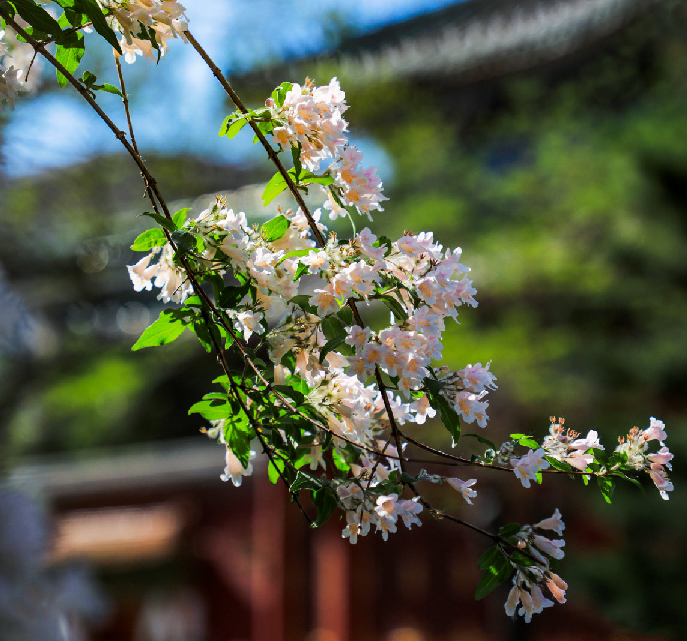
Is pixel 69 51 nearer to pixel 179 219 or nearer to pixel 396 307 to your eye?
pixel 179 219

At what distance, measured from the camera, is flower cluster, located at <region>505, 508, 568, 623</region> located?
1.74 feet

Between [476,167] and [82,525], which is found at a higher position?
[476,167]

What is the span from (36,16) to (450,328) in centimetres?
347

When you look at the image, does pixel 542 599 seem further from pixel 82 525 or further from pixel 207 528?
pixel 82 525

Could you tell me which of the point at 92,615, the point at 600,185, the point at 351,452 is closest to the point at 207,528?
the point at 600,185

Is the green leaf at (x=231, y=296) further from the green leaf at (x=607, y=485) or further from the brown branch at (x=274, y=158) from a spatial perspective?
the green leaf at (x=607, y=485)

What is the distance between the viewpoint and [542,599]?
0.53 m

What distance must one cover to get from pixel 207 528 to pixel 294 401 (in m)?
3.28

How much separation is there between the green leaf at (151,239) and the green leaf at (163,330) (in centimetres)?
6

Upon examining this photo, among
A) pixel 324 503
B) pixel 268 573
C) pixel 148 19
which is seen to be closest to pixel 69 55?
pixel 148 19

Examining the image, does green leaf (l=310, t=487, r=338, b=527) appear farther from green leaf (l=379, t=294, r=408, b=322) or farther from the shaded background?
the shaded background

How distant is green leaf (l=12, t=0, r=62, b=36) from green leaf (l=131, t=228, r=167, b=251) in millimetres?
167

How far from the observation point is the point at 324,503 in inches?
22.8

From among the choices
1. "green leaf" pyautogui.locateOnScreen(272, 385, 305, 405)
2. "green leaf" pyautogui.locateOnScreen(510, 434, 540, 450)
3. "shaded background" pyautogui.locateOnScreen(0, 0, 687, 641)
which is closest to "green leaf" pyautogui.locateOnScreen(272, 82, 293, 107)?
"green leaf" pyautogui.locateOnScreen(272, 385, 305, 405)
